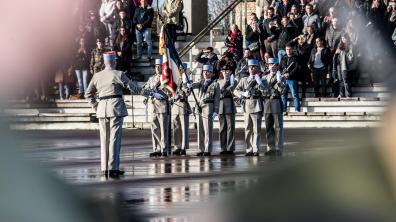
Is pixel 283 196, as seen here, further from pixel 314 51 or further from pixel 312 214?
pixel 314 51

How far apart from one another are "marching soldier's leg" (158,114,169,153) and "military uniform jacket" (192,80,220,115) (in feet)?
2.85

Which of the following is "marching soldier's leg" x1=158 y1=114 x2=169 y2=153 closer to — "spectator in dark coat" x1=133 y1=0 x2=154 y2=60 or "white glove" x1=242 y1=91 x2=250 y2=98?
"white glove" x1=242 y1=91 x2=250 y2=98

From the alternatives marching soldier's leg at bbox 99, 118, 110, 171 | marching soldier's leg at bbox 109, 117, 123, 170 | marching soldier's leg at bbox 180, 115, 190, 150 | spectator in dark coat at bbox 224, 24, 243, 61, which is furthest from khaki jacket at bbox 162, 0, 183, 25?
marching soldier's leg at bbox 109, 117, 123, 170

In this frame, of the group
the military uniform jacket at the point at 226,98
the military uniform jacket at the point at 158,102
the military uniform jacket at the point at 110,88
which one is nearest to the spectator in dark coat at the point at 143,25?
the military uniform jacket at the point at 226,98

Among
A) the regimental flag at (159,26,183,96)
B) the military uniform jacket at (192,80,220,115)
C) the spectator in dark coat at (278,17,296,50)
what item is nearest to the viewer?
the regimental flag at (159,26,183,96)

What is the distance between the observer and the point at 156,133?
811 inches

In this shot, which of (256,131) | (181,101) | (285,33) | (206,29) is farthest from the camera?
(206,29)

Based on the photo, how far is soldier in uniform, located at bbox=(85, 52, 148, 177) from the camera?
14062mm

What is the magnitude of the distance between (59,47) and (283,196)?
0.33 m

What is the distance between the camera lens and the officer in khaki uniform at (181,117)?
68.6ft

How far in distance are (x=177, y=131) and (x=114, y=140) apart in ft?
22.5

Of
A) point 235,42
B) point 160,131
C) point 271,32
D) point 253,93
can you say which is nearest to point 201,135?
point 160,131

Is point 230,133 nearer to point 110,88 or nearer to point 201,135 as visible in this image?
point 201,135

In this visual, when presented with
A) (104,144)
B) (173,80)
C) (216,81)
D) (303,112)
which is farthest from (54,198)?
(303,112)
